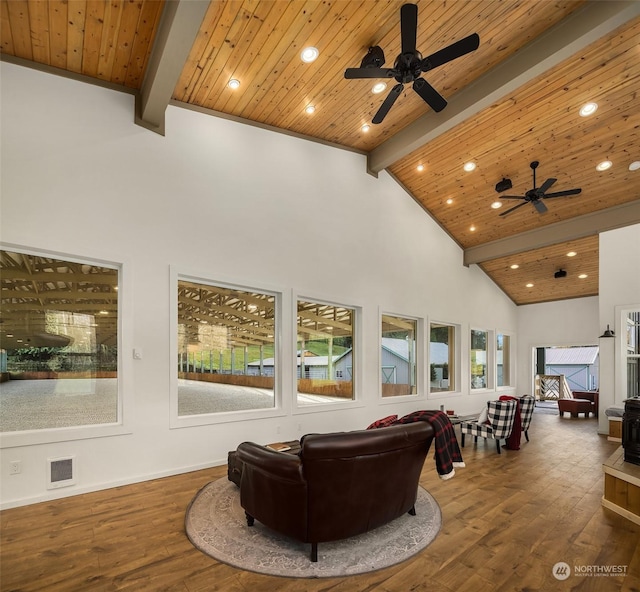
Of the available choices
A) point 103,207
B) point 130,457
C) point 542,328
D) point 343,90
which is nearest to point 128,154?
point 103,207

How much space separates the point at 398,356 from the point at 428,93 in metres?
5.05

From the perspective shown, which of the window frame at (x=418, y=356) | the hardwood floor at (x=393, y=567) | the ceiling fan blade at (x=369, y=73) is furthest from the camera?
the window frame at (x=418, y=356)

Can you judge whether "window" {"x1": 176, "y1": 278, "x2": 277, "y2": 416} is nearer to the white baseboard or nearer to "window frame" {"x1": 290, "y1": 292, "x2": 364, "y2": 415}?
"window frame" {"x1": 290, "y1": 292, "x2": 364, "y2": 415}

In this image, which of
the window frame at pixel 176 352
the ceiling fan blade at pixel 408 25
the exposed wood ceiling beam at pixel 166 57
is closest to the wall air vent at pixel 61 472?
the window frame at pixel 176 352

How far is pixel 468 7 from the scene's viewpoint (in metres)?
3.98

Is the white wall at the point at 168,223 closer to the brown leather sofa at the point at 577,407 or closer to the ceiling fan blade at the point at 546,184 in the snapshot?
the ceiling fan blade at the point at 546,184

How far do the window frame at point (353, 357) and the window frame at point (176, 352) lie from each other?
7.4 inches

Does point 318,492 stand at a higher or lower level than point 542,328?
lower

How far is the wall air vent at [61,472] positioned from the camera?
12.0 ft

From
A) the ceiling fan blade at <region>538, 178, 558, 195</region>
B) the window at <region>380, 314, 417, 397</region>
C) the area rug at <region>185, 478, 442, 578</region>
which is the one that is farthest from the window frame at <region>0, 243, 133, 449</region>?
the ceiling fan blade at <region>538, 178, 558, 195</region>

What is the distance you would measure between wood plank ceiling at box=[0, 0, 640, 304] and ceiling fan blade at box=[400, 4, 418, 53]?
0.75 meters

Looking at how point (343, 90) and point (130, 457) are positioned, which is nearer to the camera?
point (130, 457)

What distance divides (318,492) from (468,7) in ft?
15.6

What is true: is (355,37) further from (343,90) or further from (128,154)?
(128,154)
